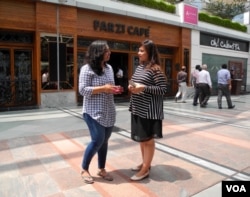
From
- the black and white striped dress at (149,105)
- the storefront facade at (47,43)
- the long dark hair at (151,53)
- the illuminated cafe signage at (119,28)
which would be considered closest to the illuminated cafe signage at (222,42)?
the illuminated cafe signage at (119,28)

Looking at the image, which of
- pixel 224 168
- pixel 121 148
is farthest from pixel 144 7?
pixel 224 168

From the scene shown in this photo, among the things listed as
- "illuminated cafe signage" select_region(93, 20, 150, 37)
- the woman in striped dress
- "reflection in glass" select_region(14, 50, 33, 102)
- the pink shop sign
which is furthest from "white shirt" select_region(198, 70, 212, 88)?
the woman in striped dress

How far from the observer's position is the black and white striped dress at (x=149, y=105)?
335 cm

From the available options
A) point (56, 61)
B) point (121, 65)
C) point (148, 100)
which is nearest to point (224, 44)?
point (121, 65)

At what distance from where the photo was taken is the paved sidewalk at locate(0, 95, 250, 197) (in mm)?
3273

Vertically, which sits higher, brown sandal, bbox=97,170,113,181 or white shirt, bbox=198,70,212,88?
white shirt, bbox=198,70,212,88

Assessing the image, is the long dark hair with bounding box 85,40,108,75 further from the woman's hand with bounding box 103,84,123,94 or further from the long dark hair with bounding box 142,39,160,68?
the long dark hair with bounding box 142,39,160,68

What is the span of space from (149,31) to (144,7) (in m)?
1.09

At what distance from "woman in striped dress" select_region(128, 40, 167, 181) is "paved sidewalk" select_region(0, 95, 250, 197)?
0.41 m

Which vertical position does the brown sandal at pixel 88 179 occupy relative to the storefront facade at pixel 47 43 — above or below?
below

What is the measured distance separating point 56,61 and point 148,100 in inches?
294

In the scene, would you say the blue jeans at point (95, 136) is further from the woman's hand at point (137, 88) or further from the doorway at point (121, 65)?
the doorway at point (121, 65)

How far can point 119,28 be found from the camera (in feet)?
39.8

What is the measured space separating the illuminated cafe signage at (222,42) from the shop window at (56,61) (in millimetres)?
8462
